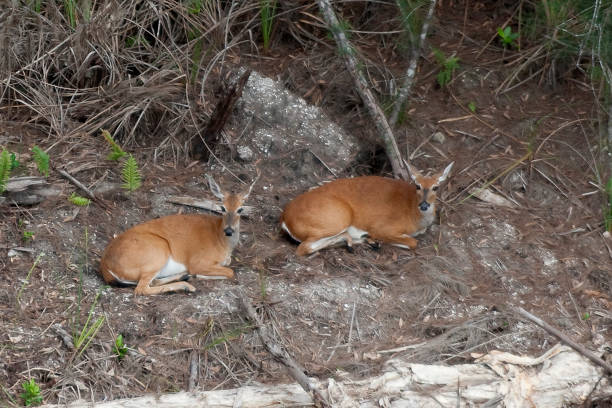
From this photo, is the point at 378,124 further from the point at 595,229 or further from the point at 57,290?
the point at 57,290

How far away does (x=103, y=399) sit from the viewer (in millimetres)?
6801

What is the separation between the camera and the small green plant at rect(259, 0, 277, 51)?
10406mm

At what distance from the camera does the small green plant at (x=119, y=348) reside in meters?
7.11

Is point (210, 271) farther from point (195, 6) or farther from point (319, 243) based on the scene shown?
point (195, 6)

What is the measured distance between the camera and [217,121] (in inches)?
377

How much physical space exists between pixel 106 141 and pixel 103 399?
3.75 metres

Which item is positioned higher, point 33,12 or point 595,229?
point 33,12

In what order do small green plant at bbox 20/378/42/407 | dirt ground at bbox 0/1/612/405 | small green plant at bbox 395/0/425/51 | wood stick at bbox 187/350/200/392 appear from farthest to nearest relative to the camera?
small green plant at bbox 395/0/425/51 < dirt ground at bbox 0/1/612/405 < wood stick at bbox 187/350/200/392 < small green plant at bbox 20/378/42/407

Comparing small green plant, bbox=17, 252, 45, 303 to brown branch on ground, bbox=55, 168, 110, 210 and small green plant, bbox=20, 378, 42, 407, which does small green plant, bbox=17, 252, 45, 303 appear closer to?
brown branch on ground, bbox=55, 168, 110, 210

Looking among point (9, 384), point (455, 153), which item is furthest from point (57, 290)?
point (455, 153)

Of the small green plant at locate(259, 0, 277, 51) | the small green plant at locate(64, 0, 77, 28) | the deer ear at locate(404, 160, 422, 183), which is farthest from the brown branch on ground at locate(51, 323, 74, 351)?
the small green plant at locate(259, 0, 277, 51)

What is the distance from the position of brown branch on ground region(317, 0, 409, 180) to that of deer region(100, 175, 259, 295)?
2008 millimetres

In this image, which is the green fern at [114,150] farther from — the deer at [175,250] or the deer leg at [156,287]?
the deer leg at [156,287]

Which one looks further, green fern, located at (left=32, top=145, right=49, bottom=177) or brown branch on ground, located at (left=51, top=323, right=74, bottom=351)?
green fern, located at (left=32, top=145, right=49, bottom=177)
